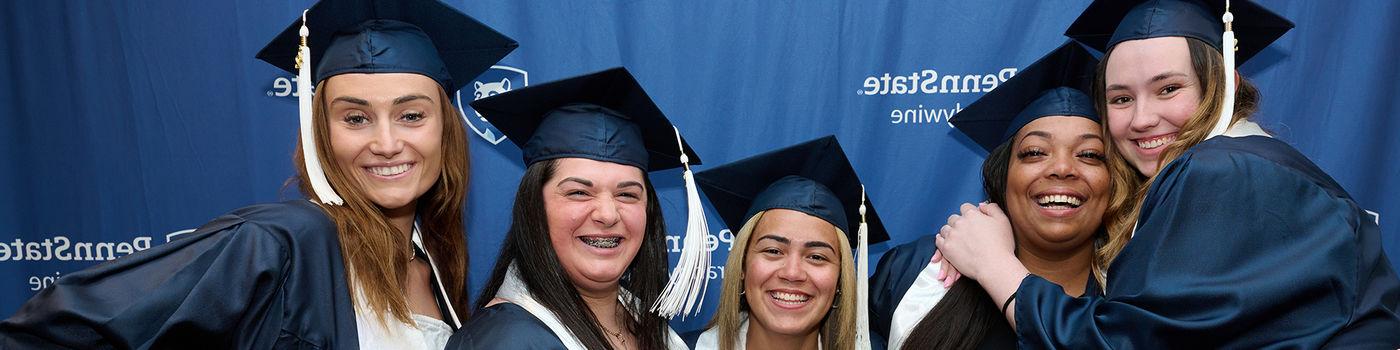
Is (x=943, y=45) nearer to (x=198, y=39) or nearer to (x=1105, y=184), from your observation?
(x=1105, y=184)

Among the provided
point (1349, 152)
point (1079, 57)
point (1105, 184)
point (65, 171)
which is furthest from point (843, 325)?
point (65, 171)

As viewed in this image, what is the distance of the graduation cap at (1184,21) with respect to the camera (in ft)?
7.43

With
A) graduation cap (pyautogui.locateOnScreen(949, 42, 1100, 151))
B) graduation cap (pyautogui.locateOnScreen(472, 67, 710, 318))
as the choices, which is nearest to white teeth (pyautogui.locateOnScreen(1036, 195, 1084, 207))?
graduation cap (pyautogui.locateOnScreen(949, 42, 1100, 151))

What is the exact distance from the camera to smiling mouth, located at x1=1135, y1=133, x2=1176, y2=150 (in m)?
2.22

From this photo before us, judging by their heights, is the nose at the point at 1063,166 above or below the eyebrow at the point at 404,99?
below

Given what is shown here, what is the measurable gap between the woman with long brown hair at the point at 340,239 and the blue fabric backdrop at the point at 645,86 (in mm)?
960

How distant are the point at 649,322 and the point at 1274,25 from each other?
1769 millimetres

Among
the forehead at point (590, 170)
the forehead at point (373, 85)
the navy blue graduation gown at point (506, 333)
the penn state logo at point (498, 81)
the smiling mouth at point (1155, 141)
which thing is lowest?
the navy blue graduation gown at point (506, 333)

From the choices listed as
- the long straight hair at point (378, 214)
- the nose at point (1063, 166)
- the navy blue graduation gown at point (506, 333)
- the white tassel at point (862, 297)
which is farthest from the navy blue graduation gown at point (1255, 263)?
the long straight hair at point (378, 214)

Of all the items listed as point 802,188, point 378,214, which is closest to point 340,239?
point 378,214

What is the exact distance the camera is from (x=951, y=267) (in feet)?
8.61

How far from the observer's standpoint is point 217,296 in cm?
173

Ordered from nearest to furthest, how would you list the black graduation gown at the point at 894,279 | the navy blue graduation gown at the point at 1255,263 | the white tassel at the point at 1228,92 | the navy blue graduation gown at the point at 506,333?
the navy blue graduation gown at the point at 1255,263, the navy blue graduation gown at the point at 506,333, the white tassel at the point at 1228,92, the black graduation gown at the point at 894,279

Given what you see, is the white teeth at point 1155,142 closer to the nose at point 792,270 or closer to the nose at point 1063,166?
the nose at point 1063,166
